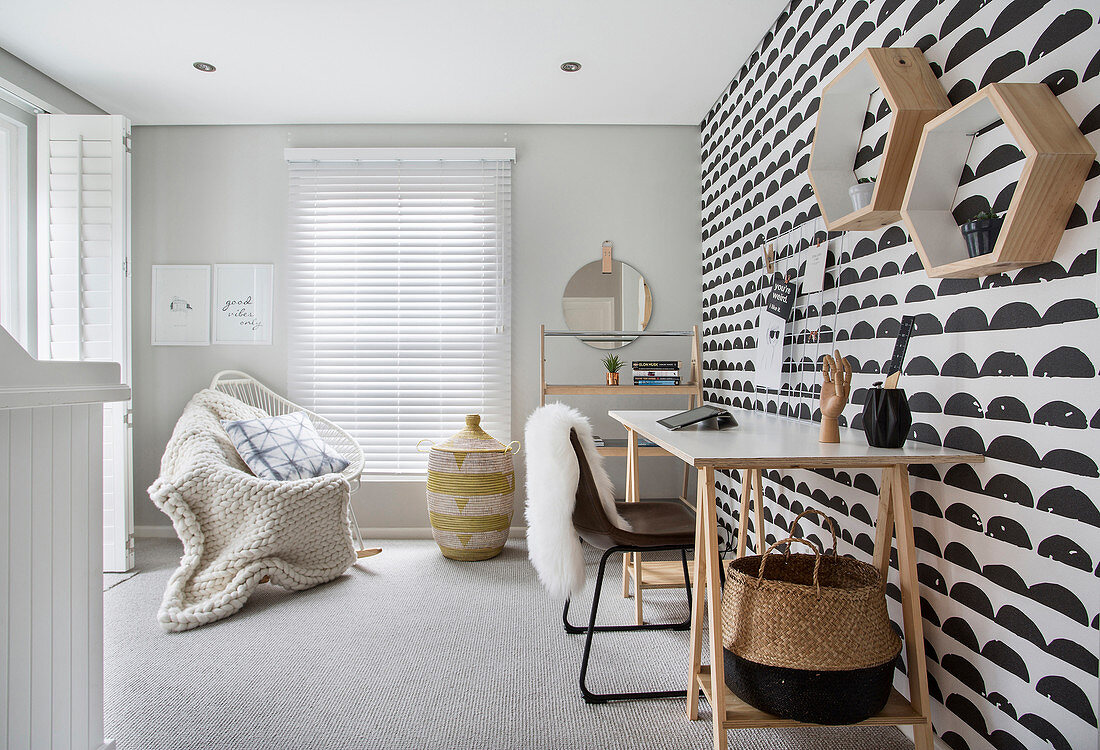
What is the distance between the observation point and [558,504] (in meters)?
1.85

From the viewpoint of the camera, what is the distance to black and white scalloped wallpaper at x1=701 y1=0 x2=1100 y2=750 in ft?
3.92

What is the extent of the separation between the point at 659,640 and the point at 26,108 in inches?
144

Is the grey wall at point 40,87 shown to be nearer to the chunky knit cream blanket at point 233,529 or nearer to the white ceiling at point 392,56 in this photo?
the white ceiling at point 392,56

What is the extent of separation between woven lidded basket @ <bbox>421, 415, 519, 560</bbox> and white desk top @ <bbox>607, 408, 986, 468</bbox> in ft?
4.33

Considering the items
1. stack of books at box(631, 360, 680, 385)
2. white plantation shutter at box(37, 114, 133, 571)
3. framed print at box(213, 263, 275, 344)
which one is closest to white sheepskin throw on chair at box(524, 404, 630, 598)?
stack of books at box(631, 360, 680, 385)

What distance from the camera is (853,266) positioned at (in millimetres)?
1999

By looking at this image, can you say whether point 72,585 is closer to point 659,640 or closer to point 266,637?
point 266,637

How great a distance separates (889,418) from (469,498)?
6.78 feet

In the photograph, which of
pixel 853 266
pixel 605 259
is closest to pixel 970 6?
pixel 853 266

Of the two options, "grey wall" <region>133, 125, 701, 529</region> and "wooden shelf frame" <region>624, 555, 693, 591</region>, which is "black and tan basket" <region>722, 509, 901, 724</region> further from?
"grey wall" <region>133, 125, 701, 529</region>

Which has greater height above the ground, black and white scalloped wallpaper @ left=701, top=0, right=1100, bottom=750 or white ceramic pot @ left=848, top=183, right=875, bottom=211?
white ceramic pot @ left=848, top=183, right=875, bottom=211

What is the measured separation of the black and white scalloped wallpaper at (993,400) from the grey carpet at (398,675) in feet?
1.55

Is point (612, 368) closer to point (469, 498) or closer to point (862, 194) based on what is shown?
point (469, 498)

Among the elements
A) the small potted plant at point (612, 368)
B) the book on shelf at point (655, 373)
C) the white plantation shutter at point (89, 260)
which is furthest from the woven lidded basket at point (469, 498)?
the white plantation shutter at point (89, 260)
